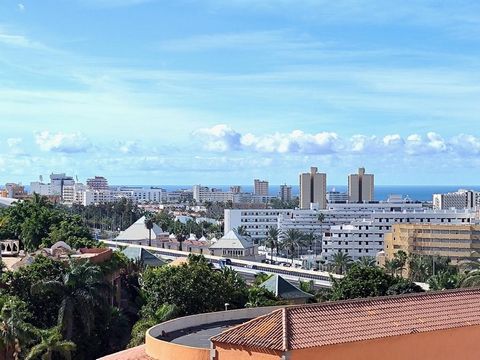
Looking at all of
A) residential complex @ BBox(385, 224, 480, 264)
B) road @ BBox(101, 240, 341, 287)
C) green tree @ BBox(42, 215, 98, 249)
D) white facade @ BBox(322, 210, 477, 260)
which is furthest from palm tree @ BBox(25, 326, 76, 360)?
white facade @ BBox(322, 210, 477, 260)

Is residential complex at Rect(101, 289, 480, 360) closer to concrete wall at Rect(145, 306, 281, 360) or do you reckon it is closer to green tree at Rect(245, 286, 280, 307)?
concrete wall at Rect(145, 306, 281, 360)

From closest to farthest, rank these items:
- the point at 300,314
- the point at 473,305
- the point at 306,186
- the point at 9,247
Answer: the point at 300,314
the point at 473,305
the point at 9,247
the point at 306,186

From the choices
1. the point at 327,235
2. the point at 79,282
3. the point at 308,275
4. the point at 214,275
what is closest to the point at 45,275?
the point at 79,282

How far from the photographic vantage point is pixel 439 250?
10225 cm

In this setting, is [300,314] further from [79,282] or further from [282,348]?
[79,282]

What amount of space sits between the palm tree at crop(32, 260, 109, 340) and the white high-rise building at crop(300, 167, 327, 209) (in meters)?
148

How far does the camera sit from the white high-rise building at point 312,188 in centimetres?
18489

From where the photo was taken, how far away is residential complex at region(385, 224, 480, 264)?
3991 inches

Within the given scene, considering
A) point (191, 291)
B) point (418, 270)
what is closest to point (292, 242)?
point (418, 270)

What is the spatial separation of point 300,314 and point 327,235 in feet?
345

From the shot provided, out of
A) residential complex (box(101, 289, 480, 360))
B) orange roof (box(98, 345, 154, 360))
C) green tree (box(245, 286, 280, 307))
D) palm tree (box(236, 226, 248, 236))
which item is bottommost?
palm tree (box(236, 226, 248, 236))

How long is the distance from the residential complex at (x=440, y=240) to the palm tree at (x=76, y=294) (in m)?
68.3

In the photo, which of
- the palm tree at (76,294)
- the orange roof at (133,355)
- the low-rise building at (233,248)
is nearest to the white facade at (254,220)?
the low-rise building at (233,248)

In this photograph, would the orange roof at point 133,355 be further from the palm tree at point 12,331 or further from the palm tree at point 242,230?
the palm tree at point 242,230
